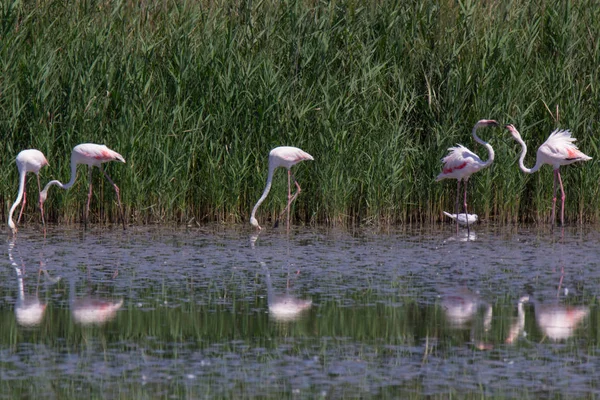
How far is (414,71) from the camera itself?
13508 mm

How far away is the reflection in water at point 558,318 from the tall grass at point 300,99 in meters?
5.42

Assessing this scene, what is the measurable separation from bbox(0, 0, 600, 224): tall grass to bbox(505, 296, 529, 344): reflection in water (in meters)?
5.41

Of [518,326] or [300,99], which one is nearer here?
[518,326]

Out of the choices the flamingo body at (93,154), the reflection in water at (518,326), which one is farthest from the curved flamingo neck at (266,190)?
the reflection in water at (518,326)

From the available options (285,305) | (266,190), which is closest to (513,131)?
(266,190)

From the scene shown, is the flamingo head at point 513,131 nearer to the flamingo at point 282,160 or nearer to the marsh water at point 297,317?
the marsh water at point 297,317

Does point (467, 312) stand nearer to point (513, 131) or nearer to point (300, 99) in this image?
point (513, 131)

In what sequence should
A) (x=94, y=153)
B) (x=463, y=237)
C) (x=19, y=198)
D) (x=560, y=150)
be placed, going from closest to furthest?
(x=463, y=237)
(x=94, y=153)
(x=19, y=198)
(x=560, y=150)

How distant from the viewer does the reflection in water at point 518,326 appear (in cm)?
664

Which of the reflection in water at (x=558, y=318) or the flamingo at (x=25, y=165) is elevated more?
the flamingo at (x=25, y=165)

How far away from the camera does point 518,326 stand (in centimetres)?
701

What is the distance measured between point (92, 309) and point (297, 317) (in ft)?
4.85

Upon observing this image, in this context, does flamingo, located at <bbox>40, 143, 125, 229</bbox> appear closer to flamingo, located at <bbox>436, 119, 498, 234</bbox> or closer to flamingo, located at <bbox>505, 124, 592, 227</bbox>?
flamingo, located at <bbox>436, 119, 498, 234</bbox>

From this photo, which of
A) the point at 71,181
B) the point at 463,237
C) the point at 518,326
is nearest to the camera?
the point at 518,326
